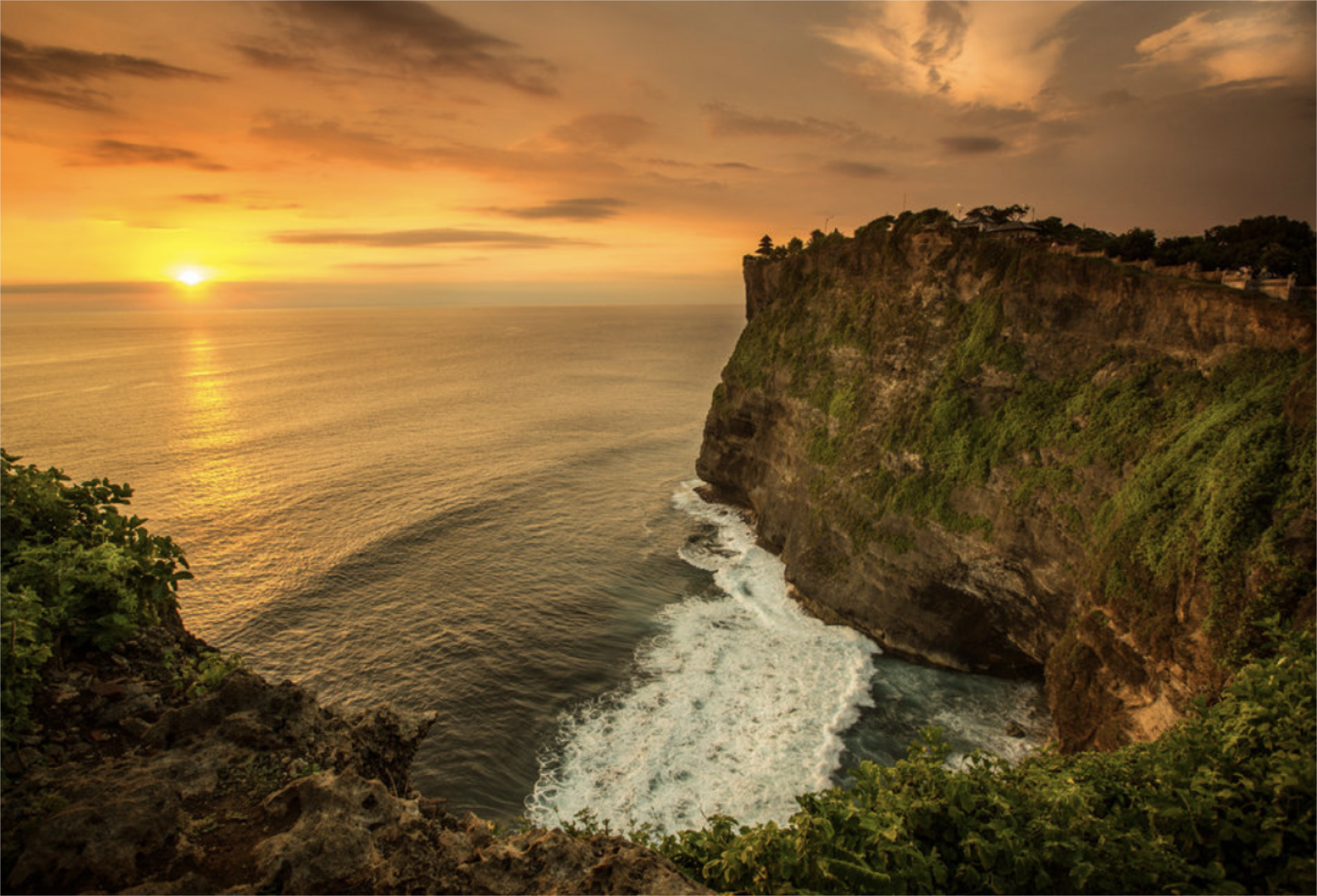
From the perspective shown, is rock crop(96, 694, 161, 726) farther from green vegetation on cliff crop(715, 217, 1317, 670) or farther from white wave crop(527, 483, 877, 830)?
green vegetation on cliff crop(715, 217, 1317, 670)

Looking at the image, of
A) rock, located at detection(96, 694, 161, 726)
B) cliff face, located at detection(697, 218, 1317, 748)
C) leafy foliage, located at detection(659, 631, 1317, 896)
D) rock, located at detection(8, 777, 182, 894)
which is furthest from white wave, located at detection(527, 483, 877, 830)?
rock, located at detection(8, 777, 182, 894)

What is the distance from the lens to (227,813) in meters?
6.68

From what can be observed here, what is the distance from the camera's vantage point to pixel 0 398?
Answer: 265ft

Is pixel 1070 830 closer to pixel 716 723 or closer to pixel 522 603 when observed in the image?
pixel 716 723

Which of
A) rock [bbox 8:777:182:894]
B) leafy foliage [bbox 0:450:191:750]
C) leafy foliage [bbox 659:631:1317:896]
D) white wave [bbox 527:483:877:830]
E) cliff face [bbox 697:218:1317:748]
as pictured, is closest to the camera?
rock [bbox 8:777:182:894]

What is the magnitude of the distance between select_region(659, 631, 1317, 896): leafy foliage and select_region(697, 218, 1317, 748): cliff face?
1058cm

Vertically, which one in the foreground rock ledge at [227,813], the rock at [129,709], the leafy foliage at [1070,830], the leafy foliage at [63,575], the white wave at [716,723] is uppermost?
the leafy foliage at [63,575]

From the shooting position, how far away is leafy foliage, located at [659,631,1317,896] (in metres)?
8.16

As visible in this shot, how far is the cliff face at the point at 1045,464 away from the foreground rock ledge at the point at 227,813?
2051 cm

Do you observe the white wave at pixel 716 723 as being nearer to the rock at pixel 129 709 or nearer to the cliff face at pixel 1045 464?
the cliff face at pixel 1045 464

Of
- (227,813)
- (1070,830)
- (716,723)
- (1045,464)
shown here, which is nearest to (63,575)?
(227,813)

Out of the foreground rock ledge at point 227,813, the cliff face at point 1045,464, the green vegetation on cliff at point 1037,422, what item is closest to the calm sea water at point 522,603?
the cliff face at point 1045,464

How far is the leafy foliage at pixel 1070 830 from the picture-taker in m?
8.16

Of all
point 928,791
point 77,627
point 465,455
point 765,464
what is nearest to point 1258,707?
point 928,791
